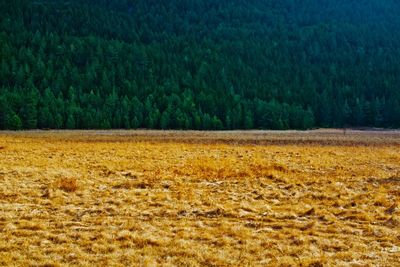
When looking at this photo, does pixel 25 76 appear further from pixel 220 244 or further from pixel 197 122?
pixel 220 244

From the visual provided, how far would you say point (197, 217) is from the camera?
48.9 ft

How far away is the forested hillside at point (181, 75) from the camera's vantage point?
114438mm

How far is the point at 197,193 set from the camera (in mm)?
19688

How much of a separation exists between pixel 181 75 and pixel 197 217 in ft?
447

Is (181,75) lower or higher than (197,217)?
higher

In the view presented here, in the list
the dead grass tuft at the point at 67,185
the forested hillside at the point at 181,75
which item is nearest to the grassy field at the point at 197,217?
the dead grass tuft at the point at 67,185

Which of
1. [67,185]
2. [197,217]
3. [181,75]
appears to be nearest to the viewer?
[197,217]

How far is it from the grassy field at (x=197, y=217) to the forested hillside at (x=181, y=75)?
277 feet

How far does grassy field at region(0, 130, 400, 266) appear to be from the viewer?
10.6 m

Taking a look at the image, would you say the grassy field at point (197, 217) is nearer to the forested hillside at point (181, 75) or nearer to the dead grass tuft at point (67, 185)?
the dead grass tuft at point (67, 185)

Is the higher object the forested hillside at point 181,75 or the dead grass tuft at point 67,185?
the forested hillside at point 181,75

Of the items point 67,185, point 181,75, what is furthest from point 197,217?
point 181,75

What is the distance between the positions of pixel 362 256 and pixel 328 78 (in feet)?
532

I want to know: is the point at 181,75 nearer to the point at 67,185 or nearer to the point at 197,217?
the point at 67,185
